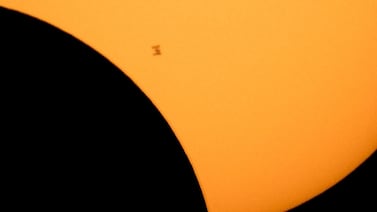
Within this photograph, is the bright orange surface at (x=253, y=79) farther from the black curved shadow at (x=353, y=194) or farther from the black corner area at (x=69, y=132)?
the black corner area at (x=69, y=132)

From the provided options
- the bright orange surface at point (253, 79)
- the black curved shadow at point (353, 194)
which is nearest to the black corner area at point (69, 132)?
the bright orange surface at point (253, 79)

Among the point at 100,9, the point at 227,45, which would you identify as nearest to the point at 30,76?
the point at 100,9

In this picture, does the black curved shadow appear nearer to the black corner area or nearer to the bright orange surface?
the bright orange surface

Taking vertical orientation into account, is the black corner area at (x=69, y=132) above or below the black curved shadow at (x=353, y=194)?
above

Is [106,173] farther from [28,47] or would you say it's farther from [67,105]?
[28,47]

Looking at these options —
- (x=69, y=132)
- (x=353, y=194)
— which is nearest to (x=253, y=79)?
(x=353, y=194)

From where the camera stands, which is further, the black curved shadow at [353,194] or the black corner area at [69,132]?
the black curved shadow at [353,194]
